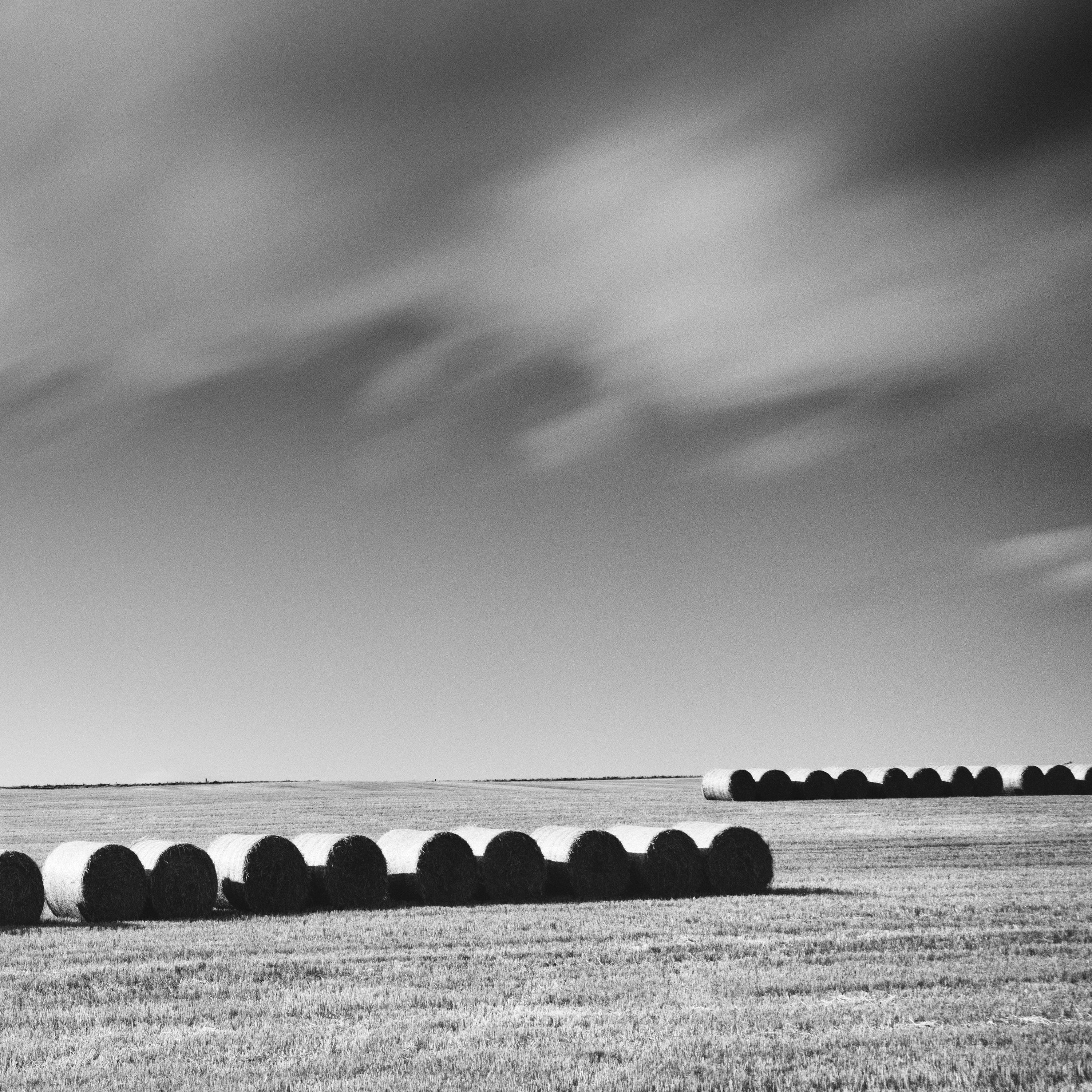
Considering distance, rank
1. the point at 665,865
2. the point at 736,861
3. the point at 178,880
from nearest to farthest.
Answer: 1. the point at 178,880
2. the point at 665,865
3. the point at 736,861

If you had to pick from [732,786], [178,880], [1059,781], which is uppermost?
[178,880]

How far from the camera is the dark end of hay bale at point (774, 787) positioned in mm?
46250

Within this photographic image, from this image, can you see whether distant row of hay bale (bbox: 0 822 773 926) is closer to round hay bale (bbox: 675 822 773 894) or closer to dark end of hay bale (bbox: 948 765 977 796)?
round hay bale (bbox: 675 822 773 894)

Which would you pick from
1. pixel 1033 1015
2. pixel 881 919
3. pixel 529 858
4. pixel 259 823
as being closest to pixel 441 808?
pixel 259 823

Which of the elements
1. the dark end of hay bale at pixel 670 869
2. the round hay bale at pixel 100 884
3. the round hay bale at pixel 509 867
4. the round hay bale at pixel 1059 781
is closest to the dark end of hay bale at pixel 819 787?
Result: the round hay bale at pixel 1059 781

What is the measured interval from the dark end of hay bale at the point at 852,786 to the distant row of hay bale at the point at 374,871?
27436 millimetres

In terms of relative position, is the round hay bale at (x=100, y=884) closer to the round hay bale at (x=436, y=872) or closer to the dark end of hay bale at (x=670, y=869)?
the round hay bale at (x=436, y=872)

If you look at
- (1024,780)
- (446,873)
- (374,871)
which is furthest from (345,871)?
(1024,780)

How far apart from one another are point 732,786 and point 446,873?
28.9 m

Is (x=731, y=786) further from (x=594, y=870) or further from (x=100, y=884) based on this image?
(x=100, y=884)

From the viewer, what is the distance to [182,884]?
17.4 metres

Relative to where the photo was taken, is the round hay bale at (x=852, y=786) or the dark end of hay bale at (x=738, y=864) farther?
the round hay bale at (x=852, y=786)

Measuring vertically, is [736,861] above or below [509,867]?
below

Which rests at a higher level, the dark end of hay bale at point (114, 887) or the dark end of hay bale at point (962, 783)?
the dark end of hay bale at point (114, 887)
